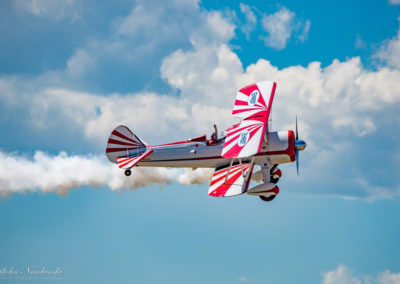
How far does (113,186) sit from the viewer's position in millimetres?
27781

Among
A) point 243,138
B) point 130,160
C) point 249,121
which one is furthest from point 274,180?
point 130,160

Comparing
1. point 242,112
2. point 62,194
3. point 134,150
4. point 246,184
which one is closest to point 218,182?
point 246,184

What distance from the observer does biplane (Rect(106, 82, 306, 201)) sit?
22000 millimetres

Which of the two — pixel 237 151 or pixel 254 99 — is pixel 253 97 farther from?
pixel 237 151

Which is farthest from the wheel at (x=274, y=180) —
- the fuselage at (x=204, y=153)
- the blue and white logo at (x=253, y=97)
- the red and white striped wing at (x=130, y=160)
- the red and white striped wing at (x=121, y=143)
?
the red and white striped wing at (x=121, y=143)

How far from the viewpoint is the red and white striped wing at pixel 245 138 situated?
20359 millimetres

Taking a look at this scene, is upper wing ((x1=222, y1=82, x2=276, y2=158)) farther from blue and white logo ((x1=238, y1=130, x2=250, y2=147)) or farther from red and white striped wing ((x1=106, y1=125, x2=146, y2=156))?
red and white striped wing ((x1=106, y1=125, x2=146, y2=156))

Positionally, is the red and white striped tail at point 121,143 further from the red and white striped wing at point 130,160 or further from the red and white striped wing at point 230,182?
the red and white striped wing at point 230,182

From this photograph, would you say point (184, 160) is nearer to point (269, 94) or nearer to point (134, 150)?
point (134, 150)

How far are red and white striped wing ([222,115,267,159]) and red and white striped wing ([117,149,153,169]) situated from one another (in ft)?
14.2

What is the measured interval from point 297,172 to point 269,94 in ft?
11.2

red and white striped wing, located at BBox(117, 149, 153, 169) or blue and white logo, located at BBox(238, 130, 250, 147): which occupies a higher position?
red and white striped wing, located at BBox(117, 149, 153, 169)

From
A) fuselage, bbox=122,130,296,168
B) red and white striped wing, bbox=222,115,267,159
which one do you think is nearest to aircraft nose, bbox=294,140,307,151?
fuselage, bbox=122,130,296,168

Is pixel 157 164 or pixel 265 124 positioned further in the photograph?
pixel 157 164
